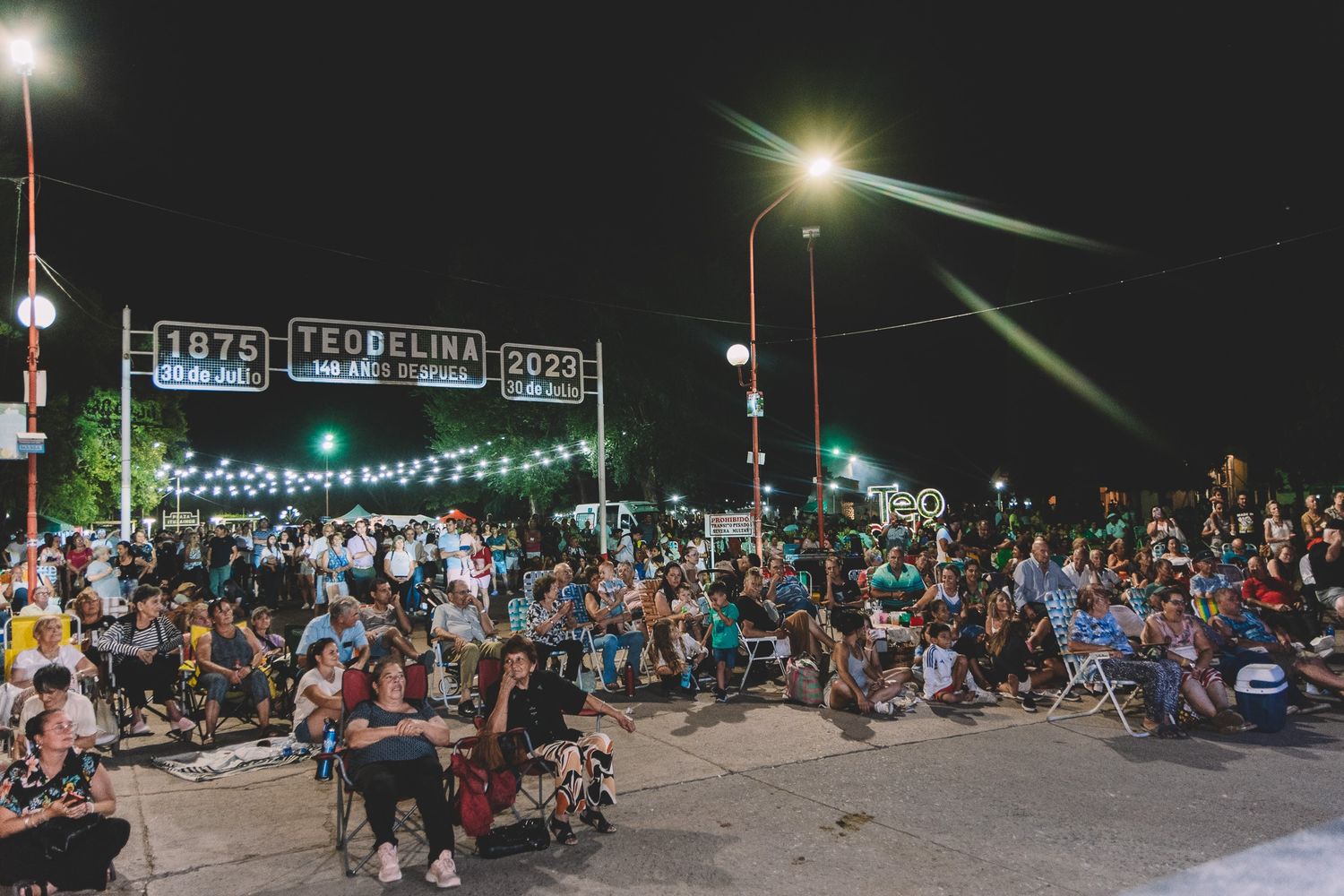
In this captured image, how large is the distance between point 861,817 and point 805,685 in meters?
3.27

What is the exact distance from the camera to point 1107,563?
12648 millimetres

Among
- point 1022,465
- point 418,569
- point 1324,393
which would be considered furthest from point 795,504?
point 418,569

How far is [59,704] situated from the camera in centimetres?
504

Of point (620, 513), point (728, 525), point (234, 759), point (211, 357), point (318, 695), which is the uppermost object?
point (211, 357)

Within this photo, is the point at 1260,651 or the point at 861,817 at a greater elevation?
the point at 1260,651

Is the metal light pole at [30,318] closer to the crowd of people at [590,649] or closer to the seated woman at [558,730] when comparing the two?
the crowd of people at [590,649]

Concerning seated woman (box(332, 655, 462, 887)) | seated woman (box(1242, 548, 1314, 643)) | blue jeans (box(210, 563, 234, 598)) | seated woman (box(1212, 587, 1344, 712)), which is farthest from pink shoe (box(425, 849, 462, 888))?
blue jeans (box(210, 563, 234, 598))

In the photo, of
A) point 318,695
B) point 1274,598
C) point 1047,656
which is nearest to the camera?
point 318,695

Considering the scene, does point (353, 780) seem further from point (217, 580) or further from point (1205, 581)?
point (217, 580)

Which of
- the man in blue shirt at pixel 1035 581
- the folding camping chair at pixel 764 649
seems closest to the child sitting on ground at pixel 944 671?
the folding camping chair at pixel 764 649

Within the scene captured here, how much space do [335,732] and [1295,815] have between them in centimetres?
581

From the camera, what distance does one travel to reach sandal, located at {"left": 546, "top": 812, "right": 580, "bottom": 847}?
4.79 metres

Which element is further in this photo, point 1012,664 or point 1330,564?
point 1330,564

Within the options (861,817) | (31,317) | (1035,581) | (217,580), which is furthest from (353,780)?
(217,580)
